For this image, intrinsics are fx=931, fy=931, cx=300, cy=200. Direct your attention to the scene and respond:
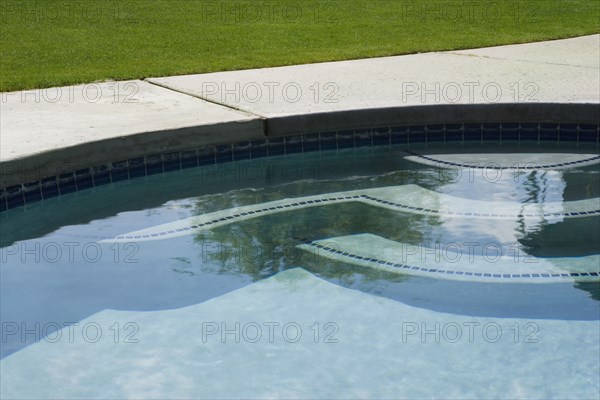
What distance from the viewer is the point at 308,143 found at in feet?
20.4

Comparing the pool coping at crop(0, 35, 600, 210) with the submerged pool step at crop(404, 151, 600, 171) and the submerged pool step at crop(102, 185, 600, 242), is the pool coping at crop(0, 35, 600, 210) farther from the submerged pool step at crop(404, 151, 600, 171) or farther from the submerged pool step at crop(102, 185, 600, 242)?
the submerged pool step at crop(102, 185, 600, 242)

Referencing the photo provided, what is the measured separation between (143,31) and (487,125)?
5.04m

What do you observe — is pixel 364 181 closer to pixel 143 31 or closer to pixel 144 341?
pixel 144 341

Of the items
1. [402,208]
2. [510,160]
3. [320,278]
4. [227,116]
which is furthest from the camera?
[510,160]

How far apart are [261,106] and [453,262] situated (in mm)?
2197

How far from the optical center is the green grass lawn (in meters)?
8.23

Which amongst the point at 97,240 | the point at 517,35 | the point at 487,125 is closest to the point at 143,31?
the point at 517,35

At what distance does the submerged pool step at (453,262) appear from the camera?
14.5 feet

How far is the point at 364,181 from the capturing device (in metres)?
5.87

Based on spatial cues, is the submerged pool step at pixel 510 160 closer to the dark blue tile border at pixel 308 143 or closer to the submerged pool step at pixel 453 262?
the dark blue tile border at pixel 308 143

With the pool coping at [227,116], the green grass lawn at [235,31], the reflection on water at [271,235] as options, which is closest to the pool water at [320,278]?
the reflection on water at [271,235]

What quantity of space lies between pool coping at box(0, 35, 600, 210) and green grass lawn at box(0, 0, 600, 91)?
0.86m

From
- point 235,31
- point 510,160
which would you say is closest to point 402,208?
point 510,160

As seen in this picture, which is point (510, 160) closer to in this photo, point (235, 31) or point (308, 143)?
point (308, 143)
